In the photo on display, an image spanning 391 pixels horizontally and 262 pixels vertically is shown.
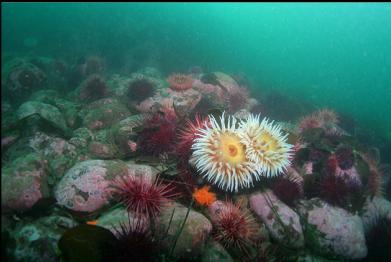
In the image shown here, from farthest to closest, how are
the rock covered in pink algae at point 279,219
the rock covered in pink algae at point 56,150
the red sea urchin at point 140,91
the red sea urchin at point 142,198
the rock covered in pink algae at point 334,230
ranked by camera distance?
the red sea urchin at point 140,91 → the rock covered in pink algae at point 56,150 → the rock covered in pink algae at point 334,230 → the rock covered in pink algae at point 279,219 → the red sea urchin at point 142,198

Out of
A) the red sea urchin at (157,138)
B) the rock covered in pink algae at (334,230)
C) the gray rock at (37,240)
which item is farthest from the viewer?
the red sea urchin at (157,138)

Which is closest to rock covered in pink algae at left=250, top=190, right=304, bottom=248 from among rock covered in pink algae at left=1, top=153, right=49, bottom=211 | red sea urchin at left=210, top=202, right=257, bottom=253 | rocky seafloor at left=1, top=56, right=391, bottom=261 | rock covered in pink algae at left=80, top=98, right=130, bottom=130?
rocky seafloor at left=1, top=56, right=391, bottom=261

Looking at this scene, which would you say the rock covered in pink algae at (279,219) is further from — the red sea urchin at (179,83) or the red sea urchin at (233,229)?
the red sea urchin at (179,83)

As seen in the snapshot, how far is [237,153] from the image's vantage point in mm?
4602

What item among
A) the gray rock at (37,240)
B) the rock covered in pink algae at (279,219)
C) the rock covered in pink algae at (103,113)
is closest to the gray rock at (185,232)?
the rock covered in pink algae at (279,219)

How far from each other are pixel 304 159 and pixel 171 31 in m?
23.5

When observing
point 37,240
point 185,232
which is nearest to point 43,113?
point 37,240

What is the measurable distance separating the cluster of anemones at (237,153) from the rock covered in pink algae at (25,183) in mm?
2494

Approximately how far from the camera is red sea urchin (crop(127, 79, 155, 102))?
342 inches

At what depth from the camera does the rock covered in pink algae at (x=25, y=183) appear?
162 inches

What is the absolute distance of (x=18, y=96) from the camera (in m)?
10.7

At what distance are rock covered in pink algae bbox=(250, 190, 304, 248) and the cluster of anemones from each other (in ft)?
2.20

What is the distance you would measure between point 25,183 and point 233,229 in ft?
10.7

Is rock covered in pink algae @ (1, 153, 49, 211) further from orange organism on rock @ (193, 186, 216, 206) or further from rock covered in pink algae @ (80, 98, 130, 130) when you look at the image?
rock covered in pink algae @ (80, 98, 130, 130)
